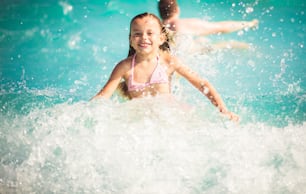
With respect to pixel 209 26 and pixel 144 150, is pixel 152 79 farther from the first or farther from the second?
pixel 209 26

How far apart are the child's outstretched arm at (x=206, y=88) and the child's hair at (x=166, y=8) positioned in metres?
1.08

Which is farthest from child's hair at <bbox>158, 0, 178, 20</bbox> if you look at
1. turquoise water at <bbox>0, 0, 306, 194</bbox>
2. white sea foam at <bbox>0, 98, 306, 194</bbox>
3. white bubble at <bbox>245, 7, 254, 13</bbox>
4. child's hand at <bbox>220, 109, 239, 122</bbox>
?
white bubble at <bbox>245, 7, 254, 13</bbox>

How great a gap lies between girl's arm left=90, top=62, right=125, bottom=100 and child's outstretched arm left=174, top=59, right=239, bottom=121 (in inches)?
15.3

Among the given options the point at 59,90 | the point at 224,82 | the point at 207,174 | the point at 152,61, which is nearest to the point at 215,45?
the point at 224,82

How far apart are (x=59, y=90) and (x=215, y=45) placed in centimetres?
212

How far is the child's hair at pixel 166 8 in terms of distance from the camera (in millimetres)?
3543

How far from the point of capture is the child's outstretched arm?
239cm

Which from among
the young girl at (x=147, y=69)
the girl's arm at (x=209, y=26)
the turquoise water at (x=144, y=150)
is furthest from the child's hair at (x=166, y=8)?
the young girl at (x=147, y=69)

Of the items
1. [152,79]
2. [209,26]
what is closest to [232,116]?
[152,79]

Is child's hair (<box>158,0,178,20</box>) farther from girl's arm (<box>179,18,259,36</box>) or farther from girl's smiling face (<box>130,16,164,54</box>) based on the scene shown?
girl's smiling face (<box>130,16,164,54</box>)

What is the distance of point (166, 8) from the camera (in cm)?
358

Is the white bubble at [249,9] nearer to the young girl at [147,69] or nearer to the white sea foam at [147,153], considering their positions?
the young girl at [147,69]

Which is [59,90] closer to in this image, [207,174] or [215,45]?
[215,45]

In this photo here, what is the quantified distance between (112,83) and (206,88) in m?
0.63
